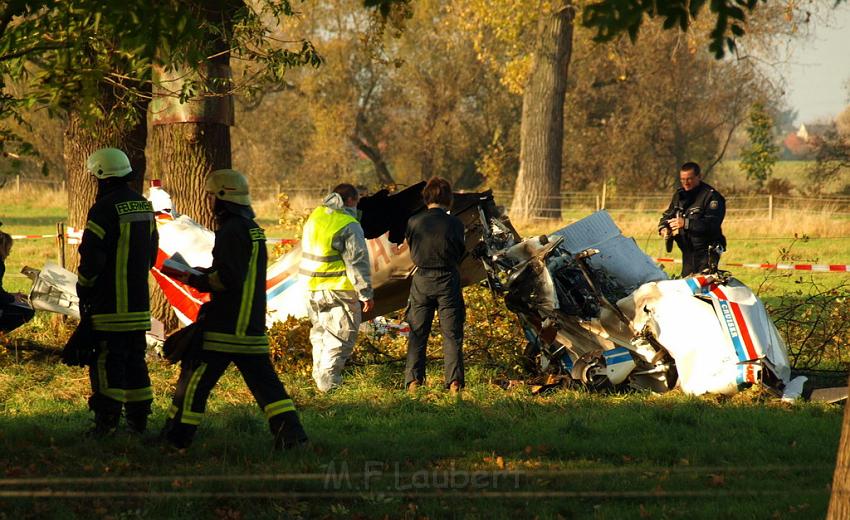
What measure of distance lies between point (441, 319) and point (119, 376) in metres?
2.97

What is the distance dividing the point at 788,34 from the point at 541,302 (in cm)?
1835

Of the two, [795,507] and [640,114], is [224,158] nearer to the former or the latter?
[795,507]

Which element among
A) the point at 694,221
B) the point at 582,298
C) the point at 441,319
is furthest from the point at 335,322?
the point at 694,221

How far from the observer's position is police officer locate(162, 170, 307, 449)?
6527 millimetres

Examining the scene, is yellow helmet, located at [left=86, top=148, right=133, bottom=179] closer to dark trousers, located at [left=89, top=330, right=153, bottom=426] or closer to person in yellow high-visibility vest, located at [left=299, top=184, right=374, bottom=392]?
dark trousers, located at [left=89, top=330, right=153, bottom=426]

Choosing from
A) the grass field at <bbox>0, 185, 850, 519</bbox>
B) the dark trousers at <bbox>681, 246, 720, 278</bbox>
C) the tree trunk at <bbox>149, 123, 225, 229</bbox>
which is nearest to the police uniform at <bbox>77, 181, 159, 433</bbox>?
the grass field at <bbox>0, 185, 850, 519</bbox>

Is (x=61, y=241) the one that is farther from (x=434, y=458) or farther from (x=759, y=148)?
(x=759, y=148)

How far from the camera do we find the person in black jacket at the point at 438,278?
884 cm

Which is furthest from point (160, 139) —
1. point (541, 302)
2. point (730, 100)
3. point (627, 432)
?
point (730, 100)

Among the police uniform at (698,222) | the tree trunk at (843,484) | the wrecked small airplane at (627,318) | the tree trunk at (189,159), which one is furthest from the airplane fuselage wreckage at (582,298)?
the tree trunk at (843,484)

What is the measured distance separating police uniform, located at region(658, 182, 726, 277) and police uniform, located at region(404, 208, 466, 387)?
9.29 feet

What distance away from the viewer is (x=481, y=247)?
915cm

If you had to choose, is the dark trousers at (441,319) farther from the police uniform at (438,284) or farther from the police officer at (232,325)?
the police officer at (232,325)

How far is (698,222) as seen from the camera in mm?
10727
